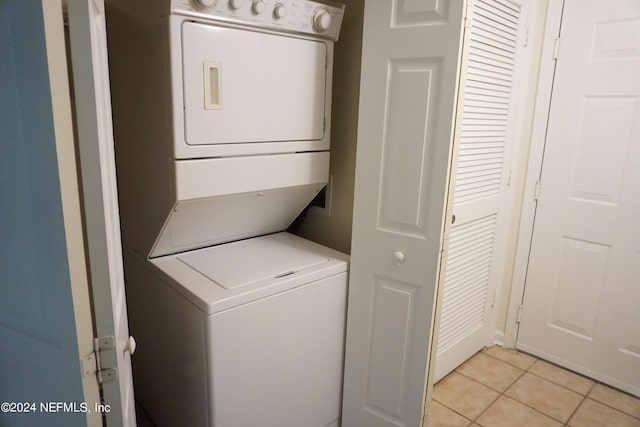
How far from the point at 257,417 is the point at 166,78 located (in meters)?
1.26

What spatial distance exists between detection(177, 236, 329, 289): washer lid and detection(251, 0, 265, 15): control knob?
934 millimetres

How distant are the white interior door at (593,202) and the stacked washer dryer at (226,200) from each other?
1.38 m

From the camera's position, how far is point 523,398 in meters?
2.27

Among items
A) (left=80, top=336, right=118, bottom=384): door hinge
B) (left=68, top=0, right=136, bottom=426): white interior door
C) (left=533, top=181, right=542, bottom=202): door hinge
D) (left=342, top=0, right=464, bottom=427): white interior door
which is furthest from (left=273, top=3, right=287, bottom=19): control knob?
(left=533, top=181, right=542, bottom=202): door hinge

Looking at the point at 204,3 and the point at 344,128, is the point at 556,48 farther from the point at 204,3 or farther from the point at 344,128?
the point at 204,3

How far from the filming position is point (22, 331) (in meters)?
0.83

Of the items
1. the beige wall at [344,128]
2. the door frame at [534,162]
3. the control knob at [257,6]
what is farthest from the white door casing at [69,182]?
the door frame at [534,162]

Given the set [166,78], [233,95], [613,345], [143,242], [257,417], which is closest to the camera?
[166,78]

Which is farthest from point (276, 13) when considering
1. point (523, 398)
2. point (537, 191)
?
point (523, 398)

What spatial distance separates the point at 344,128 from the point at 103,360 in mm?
1385

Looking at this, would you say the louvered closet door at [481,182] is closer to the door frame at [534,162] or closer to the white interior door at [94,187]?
the door frame at [534,162]

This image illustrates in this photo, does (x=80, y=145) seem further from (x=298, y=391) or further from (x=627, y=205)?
(x=627, y=205)

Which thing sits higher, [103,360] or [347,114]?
[347,114]

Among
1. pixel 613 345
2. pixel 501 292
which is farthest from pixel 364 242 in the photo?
pixel 613 345
